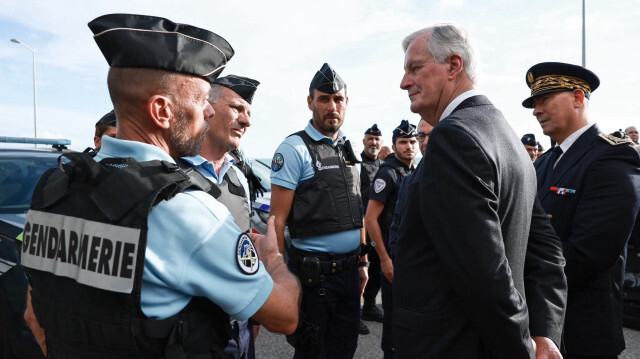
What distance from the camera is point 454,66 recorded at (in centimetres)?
157

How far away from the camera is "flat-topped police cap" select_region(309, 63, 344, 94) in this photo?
3.13 metres

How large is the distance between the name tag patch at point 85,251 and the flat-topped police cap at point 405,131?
348 centimetres

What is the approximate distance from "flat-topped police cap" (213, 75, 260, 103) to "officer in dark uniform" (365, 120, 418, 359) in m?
1.55

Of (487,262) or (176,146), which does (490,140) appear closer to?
(487,262)

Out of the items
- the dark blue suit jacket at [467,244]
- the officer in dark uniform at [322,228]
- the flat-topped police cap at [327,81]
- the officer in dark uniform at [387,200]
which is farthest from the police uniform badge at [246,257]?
the officer in dark uniform at [387,200]

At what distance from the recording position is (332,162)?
304cm

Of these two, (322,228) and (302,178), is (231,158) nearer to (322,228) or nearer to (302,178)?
(302,178)

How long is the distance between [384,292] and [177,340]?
2765 mm

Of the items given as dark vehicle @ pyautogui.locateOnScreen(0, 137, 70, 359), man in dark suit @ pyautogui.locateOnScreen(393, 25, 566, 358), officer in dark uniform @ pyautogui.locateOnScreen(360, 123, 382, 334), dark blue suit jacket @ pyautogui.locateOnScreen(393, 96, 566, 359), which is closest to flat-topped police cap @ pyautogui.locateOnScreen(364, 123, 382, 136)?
officer in dark uniform @ pyautogui.locateOnScreen(360, 123, 382, 334)

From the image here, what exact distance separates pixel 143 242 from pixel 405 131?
3529 millimetres

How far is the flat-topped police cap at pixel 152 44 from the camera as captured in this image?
1236 mm

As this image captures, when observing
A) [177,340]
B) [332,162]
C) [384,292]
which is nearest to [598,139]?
[332,162]

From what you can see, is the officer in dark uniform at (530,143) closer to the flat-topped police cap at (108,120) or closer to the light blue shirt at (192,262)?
the flat-topped police cap at (108,120)

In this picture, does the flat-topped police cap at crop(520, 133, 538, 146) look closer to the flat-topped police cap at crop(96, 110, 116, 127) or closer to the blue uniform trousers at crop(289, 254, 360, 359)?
the blue uniform trousers at crop(289, 254, 360, 359)
